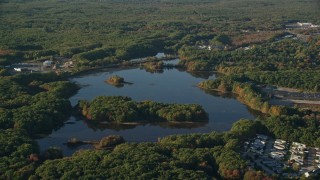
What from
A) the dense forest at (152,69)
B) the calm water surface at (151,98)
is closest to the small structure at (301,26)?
the dense forest at (152,69)

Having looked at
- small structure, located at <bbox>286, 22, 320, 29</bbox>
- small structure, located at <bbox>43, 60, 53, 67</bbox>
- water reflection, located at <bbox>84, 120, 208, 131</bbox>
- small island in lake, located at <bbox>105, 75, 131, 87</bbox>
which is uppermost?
small structure, located at <bbox>286, 22, 320, 29</bbox>

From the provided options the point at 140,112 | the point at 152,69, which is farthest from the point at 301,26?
the point at 140,112

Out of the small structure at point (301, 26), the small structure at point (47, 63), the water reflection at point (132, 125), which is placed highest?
the small structure at point (301, 26)

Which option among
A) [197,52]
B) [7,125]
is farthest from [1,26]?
[7,125]

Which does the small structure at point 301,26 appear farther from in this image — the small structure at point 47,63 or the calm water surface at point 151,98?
the small structure at point 47,63

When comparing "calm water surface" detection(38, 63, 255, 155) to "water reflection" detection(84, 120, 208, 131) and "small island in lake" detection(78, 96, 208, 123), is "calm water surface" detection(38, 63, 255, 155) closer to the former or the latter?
"water reflection" detection(84, 120, 208, 131)

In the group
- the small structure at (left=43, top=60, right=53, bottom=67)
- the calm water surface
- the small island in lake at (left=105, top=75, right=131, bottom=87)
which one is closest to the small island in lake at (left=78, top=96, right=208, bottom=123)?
the calm water surface

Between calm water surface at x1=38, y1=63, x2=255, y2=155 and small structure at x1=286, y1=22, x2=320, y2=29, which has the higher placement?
small structure at x1=286, y1=22, x2=320, y2=29

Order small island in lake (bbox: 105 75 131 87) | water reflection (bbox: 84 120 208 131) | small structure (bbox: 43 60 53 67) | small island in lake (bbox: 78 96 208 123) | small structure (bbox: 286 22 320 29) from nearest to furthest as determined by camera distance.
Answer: water reflection (bbox: 84 120 208 131) < small island in lake (bbox: 78 96 208 123) < small island in lake (bbox: 105 75 131 87) < small structure (bbox: 43 60 53 67) < small structure (bbox: 286 22 320 29)
